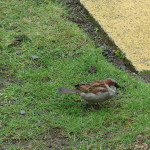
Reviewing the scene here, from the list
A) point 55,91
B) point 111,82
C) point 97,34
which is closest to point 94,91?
point 111,82

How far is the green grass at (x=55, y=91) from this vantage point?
475 centimetres

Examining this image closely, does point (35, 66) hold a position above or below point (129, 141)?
below

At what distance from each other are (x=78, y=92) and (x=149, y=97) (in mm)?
815

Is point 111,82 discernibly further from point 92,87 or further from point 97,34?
point 97,34

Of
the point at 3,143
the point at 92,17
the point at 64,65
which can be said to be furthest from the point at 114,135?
the point at 92,17

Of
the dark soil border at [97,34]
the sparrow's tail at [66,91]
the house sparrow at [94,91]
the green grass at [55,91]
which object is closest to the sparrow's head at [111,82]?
the house sparrow at [94,91]

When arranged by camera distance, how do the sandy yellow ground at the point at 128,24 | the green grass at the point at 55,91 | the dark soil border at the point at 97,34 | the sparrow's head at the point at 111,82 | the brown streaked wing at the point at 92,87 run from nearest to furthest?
the green grass at the point at 55,91, the brown streaked wing at the point at 92,87, the sparrow's head at the point at 111,82, the dark soil border at the point at 97,34, the sandy yellow ground at the point at 128,24

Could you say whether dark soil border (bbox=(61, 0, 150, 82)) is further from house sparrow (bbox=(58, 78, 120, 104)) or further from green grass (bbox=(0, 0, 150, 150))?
house sparrow (bbox=(58, 78, 120, 104))

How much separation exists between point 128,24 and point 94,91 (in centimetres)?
212

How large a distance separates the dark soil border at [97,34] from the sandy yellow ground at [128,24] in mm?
69

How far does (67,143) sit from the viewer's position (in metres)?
4.67

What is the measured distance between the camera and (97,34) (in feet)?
23.1

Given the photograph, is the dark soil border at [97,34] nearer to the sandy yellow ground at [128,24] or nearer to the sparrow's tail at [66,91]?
the sandy yellow ground at [128,24]

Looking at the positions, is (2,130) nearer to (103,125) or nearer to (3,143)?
(3,143)
